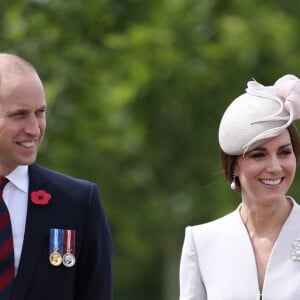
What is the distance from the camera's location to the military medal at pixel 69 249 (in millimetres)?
6340

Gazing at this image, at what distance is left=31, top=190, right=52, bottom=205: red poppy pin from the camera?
249 inches

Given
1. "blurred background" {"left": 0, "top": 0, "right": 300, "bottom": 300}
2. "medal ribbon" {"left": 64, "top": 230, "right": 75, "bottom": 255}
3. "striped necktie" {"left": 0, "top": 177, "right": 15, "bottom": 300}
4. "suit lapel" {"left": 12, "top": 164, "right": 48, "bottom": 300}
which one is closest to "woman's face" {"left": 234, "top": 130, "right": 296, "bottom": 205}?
"medal ribbon" {"left": 64, "top": 230, "right": 75, "bottom": 255}

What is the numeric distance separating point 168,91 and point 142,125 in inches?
24.4

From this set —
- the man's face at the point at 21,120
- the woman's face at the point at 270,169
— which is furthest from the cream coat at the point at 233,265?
the man's face at the point at 21,120

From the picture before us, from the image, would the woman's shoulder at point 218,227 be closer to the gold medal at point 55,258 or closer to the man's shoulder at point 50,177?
the man's shoulder at point 50,177

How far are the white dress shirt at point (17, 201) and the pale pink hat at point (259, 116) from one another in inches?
38.3

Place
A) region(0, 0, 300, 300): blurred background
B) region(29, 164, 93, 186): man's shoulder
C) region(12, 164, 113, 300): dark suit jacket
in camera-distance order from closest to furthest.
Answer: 1. region(12, 164, 113, 300): dark suit jacket
2. region(29, 164, 93, 186): man's shoulder
3. region(0, 0, 300, 300): blurred background

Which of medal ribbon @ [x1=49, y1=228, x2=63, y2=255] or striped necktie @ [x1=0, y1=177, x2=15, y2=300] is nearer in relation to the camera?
striped necktie @ [x1=0, y1=177, x2=15, y2=300]

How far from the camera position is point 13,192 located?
6328mm

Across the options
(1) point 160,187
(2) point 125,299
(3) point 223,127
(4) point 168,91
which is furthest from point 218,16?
(2) point 125,299

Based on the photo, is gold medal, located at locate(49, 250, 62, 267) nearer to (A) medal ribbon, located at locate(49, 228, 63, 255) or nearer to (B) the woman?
(A) medal ribbon, located at locate(49, 228, 63, 255)

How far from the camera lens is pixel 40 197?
20.9 feet

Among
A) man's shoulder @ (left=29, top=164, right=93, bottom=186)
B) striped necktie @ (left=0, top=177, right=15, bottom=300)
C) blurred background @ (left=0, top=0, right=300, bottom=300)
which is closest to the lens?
striped necktie @ (left=0, top=177, right=15, bottom=300)

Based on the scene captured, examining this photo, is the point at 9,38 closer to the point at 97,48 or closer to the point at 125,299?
the point at 97,48
